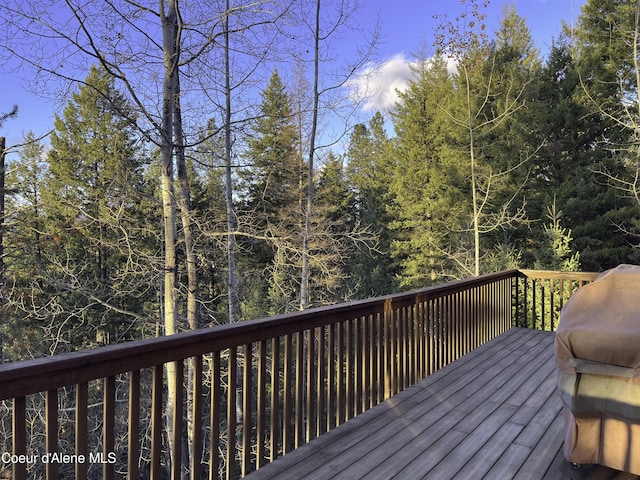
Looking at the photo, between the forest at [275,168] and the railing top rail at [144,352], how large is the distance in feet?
13.0

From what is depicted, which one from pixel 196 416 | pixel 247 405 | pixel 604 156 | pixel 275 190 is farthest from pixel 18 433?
→ pixel 604 156

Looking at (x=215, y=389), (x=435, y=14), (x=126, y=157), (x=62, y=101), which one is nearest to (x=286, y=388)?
(x=215, y=389)

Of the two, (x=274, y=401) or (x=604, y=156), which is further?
(x=604, y=156)

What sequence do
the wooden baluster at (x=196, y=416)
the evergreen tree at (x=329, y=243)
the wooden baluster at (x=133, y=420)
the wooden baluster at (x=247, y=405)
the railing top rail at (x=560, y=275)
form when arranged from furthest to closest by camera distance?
the evergreen tree at (x=329, y=243) < the railing top rail at (x=560, y=275) < the wooden baluster at (x=247, y=405) < the wooden baluster at (x=196, y=416) < the wooden baluster at (x=133, y=420)

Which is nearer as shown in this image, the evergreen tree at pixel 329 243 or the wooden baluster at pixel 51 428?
the wooden baluster at pixel 51 428

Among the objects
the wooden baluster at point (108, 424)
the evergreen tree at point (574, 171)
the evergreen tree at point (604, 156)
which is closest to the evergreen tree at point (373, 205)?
the evergreen tree at point (574, 171)

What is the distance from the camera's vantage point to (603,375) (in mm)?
2084

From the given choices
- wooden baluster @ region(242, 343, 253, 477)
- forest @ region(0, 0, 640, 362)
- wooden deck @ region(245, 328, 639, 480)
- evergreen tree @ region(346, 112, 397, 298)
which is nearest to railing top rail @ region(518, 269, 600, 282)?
wooden deck @ region(245, 328, 639, 480)

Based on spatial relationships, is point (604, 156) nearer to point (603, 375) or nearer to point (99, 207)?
point (603, 375)

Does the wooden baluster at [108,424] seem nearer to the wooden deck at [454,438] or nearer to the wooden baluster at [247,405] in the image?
the wooden baluster at [247,405]

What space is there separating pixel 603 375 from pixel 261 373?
172cm

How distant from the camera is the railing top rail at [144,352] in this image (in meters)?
1.33

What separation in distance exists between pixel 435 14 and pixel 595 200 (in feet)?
24.9

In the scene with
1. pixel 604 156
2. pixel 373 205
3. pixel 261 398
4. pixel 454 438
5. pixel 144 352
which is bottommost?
pixel 454 438
